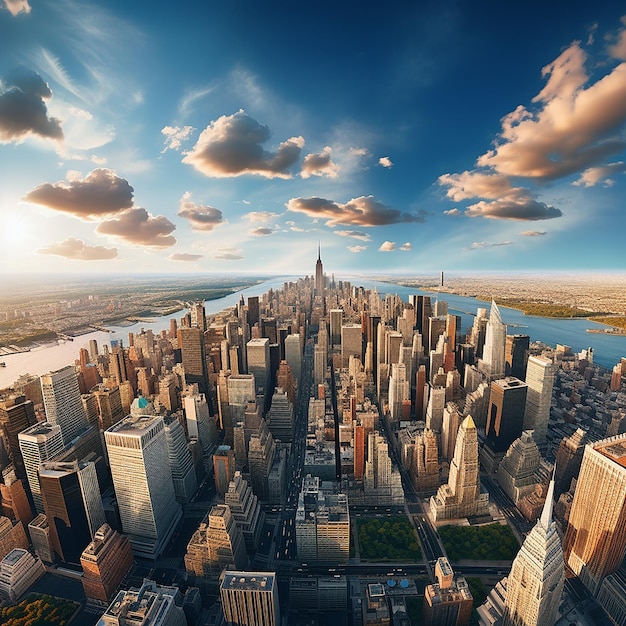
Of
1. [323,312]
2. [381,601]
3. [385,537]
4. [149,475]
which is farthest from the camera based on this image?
[323,312]

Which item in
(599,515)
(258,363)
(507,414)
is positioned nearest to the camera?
(599,515)

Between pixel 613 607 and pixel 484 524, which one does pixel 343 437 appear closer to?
pixel 484 524

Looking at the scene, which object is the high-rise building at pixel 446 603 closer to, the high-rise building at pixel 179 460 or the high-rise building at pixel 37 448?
the high-rise building at pixel 179 460

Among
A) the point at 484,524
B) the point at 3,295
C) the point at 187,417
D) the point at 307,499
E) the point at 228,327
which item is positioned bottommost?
the point at 484,524

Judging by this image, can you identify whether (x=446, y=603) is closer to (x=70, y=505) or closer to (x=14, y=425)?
(x=70, y=505)

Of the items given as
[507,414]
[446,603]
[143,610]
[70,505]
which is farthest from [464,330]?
[70,505]

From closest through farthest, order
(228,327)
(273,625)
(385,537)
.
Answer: (273,625) → (385,537) → (228,327)

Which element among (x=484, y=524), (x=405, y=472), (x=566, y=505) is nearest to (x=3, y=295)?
(x=405, y=472)

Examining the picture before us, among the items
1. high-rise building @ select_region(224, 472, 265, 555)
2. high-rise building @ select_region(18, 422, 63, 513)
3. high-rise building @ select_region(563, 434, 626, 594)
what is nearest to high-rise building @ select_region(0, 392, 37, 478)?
high-rise building @ select_region(18, 422, 63, 513)
